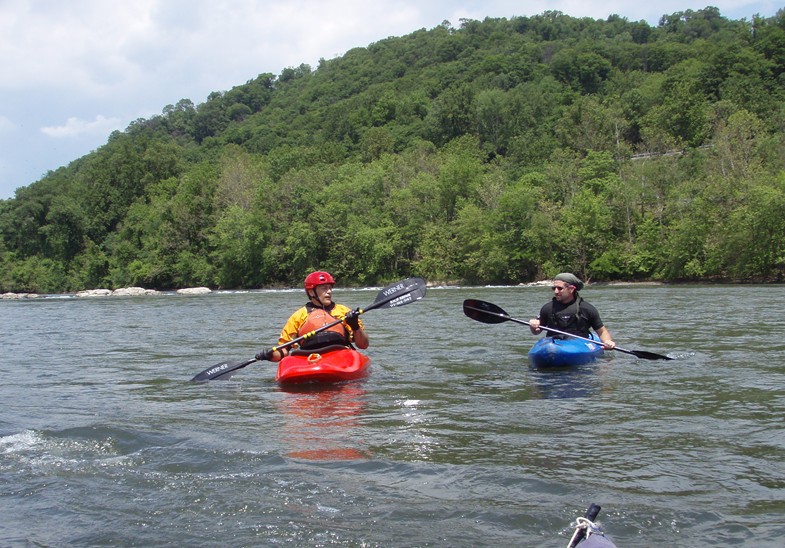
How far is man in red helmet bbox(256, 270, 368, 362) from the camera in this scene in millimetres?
8562

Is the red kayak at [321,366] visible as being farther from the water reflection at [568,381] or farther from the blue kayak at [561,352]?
the blue kayak at [561,352]

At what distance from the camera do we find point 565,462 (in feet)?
15.8

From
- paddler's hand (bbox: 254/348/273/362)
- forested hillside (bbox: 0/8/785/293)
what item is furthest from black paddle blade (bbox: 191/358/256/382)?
forested hillside (bbox: 0/8/785/293)

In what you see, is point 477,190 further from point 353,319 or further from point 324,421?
point 324,421

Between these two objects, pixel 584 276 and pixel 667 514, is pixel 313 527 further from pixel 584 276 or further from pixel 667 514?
A: pixel 584 276

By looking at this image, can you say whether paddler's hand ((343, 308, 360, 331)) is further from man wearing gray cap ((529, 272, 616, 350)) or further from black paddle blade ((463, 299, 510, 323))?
black paddle blade ((463, 299, 510, 323))

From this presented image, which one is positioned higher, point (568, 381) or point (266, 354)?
point (266, 354)

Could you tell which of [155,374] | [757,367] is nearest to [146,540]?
[155,374]

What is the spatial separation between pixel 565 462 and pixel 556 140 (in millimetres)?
67088

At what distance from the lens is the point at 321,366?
8.27 metres

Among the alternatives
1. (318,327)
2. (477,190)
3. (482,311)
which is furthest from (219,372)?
(477,190)

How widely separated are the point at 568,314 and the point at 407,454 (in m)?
4.92

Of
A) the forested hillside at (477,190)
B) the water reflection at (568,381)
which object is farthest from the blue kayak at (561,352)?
the forested hillside at (477,190)

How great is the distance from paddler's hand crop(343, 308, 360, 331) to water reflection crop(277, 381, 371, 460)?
2.21 feet
